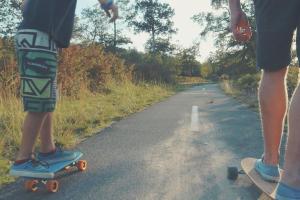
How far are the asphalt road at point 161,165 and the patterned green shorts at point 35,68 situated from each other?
2.12 ft

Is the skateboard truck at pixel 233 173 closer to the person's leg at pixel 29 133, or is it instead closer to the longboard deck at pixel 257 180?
the longboard deck at pixel 257 180

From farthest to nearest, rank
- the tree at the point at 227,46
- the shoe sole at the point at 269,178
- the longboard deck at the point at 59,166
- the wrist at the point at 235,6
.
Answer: the tree at the point at 227,46 → the longboard deck at the point at 59,166 → the wrist at the point at 235,6 → the shoe sole at the point at 269,178

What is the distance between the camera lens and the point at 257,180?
301cm

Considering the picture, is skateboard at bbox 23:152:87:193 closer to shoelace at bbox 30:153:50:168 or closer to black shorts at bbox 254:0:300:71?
shoelace at bbox 30:153:50:168

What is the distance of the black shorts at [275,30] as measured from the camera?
2637 millimetres

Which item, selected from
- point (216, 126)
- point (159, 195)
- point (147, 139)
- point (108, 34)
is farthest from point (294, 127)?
point (108, 34)

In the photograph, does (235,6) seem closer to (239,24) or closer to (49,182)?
(239,24)

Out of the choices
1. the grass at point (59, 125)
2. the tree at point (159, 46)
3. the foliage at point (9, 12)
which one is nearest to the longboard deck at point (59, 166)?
the grass at point (59, 125)

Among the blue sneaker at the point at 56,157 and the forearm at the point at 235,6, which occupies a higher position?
the forearm at the point at 235,6

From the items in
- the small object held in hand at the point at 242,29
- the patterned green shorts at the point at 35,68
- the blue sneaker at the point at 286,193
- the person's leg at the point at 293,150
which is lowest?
the blue sneaker at the point at 286,193

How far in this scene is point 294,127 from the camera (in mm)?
2463

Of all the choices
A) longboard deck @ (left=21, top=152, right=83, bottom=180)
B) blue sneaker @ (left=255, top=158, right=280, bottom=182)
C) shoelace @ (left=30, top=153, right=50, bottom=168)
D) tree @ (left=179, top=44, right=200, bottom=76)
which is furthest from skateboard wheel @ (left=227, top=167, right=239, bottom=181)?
tree @ (left=179, top=44, right=200, bottom=76)

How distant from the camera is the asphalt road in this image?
3.28 meters

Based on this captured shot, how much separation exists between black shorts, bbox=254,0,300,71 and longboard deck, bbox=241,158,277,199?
2.34ft
